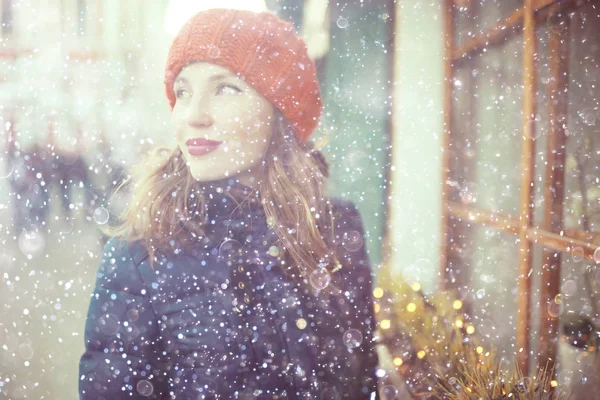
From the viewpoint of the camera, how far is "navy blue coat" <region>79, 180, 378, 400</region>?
743 millimetres

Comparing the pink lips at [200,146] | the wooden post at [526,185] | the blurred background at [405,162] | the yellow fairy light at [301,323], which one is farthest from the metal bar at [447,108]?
the pink lips at [200,146]

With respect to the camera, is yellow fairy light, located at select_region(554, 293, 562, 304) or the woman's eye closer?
the woman's eye

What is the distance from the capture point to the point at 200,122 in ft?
2.37

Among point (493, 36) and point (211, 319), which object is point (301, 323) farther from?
point (493, 36)

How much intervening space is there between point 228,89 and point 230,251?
0.26 metres

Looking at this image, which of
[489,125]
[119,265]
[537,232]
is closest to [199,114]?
[119,265]

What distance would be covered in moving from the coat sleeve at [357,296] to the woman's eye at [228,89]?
0.78 ft

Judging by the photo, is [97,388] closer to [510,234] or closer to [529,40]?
[510,234]

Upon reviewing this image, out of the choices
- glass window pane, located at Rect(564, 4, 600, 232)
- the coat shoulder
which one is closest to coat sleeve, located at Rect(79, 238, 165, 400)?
the coat shoulder

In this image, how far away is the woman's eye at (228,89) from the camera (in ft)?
2.32

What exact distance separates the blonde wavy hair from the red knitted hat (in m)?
0.04

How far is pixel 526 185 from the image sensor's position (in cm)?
82

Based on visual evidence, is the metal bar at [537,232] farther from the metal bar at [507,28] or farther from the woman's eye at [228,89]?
the woman's eye at [228,89]

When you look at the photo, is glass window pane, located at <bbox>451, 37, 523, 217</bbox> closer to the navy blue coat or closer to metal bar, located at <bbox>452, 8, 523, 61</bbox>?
metal bar, located at <bbox>452, 8, 523, 61</bbox>
